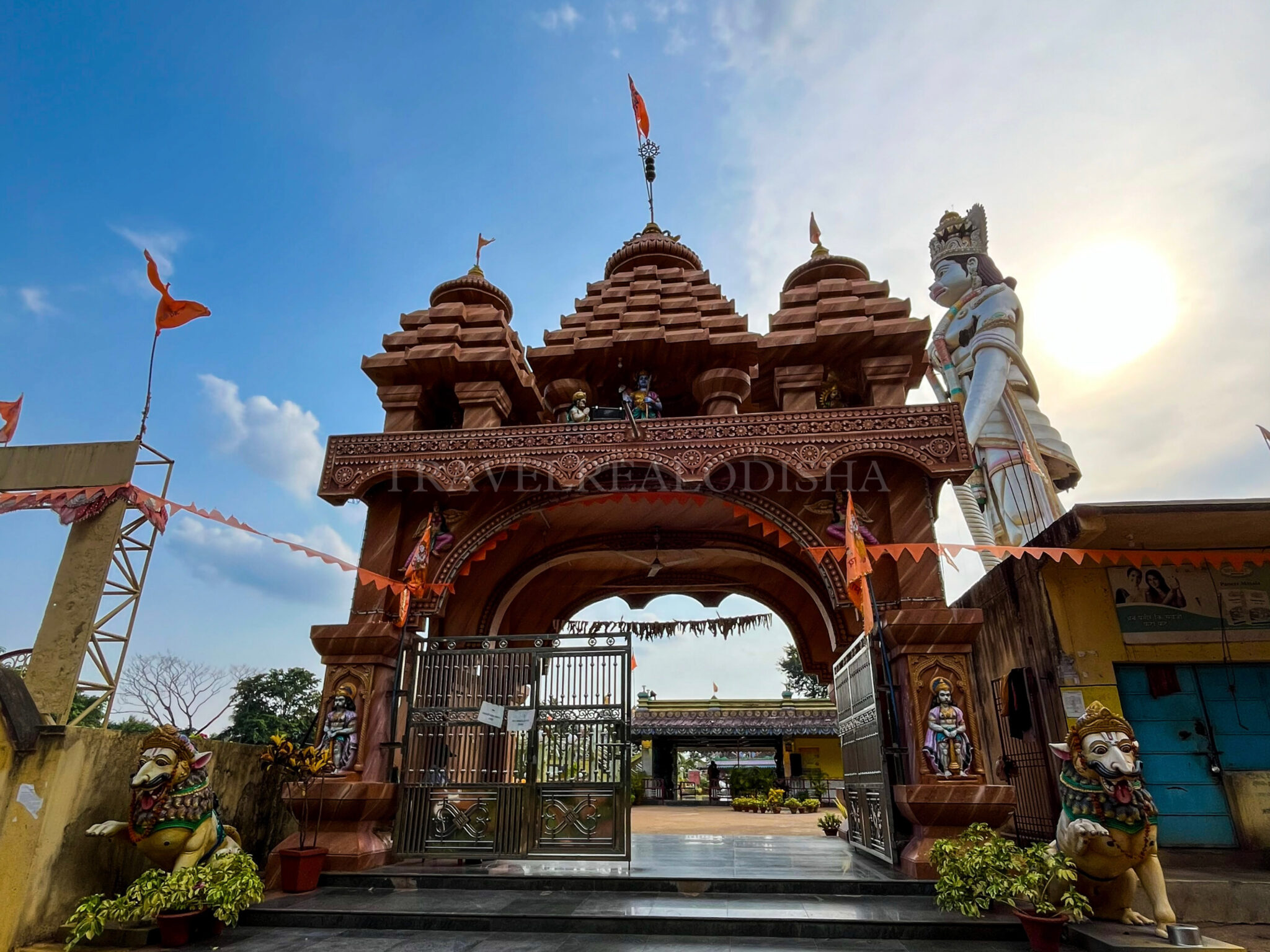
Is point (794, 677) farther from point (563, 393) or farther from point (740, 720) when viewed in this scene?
point (563, 393)

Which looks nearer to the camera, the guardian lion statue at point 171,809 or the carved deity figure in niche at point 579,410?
the guardian lion statue at point 171,809

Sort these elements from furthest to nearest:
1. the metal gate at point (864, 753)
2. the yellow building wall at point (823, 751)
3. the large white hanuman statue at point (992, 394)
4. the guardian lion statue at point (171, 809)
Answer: the yellow building wall at point (823, 751)
the large white hanuman statue at point (992, 394)
the metal gate at point (864, 753)
the guardian lion statue at point (171, 809)

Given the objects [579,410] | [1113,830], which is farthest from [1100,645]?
[579,410]

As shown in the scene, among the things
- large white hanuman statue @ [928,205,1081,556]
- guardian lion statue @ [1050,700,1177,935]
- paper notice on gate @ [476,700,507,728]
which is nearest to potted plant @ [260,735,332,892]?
paper notice on gate @ [476,700,507,728]

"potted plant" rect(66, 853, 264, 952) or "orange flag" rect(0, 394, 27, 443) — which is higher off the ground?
"orange flag" rect(0, 394, 27, 443)

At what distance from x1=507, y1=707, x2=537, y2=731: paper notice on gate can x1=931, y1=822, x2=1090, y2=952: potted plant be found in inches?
136

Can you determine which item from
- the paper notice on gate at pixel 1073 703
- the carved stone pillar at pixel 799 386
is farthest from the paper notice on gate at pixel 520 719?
the paper notice on gate at pixel 1073 703

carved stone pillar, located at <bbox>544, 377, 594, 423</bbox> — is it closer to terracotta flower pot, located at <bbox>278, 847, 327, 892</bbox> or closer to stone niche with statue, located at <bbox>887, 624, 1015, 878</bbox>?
stone niche with statue, located at <bbox>887, 624, 1015, 878</bbox>

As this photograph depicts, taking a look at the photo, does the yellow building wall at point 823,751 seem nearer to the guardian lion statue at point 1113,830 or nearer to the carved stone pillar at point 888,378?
the carved stone pillar at point 888,378

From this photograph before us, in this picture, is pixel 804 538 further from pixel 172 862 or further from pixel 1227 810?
pixel 172 862

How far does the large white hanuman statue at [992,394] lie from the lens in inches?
595

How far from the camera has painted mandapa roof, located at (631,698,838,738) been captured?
2089 centimetres

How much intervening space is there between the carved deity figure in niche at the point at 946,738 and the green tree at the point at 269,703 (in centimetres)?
2408

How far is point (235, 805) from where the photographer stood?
6.18 meters
